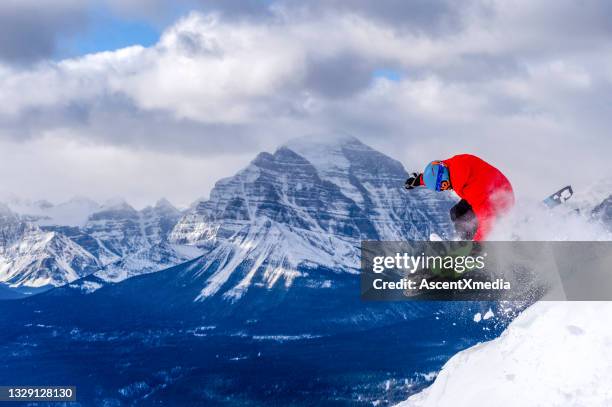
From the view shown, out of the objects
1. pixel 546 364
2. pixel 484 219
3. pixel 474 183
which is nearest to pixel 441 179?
pixel 474 183

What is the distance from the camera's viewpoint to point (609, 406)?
19484mm

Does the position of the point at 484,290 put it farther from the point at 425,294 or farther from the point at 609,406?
the point at 609,406

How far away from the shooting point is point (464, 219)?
15.8 meters

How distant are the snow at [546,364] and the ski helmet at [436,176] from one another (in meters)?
9.20

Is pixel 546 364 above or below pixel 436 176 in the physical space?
below

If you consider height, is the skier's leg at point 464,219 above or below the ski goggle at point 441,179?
below

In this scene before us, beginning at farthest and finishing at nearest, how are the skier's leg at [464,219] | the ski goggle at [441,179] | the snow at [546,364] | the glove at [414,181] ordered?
the snow at [546,364]
the skier's leg at [464,219]
the glove at [414,181]
the ski goggle at [441,179]

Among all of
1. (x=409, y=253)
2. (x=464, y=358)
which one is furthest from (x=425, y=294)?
(x=464, y=358)

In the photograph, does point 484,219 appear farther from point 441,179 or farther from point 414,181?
point 414,181

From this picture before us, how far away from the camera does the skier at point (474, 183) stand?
14891mm

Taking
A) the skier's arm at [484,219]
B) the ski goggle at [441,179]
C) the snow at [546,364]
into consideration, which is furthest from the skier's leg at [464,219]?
the snow at [546,364]

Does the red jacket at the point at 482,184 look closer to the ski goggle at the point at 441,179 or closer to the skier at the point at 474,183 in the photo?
the skier at the point at 474,183

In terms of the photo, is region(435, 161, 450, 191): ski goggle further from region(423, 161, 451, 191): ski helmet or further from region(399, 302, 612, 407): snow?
region(399, 302, 612, 407): snow

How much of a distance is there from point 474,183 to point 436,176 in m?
0.89
